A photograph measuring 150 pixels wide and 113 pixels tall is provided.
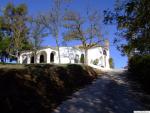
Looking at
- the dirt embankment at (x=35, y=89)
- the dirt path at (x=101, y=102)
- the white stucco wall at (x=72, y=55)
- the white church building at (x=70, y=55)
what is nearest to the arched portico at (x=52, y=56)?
the white church building at (x=70, y=55)

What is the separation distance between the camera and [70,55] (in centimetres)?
6450

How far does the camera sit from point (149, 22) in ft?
50.7

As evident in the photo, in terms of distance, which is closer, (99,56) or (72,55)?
(72,55)

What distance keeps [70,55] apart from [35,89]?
4566cm

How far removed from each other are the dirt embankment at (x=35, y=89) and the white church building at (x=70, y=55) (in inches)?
1457

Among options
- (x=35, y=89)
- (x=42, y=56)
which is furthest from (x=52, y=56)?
(x=35, y=89)

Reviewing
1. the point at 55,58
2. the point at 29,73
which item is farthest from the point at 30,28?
the point at 29,73

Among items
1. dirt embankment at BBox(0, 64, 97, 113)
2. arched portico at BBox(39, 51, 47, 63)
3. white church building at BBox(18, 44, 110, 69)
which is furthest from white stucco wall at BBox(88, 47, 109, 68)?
dirt embankment at BBox(0, 64, 97, 113)

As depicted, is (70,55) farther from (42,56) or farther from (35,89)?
(35,89)

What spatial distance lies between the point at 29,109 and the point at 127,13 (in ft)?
22.5

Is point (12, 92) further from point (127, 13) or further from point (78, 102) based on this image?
point (127, 13)

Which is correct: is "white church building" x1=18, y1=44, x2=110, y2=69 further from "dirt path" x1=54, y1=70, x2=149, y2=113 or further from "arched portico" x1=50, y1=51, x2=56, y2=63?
"dirt path" x1=54, y1=70, x2=149, y2=113

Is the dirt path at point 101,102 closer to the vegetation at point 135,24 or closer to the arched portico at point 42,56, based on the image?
the vegetation at point 135,24

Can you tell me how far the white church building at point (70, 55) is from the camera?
64.1 metres
